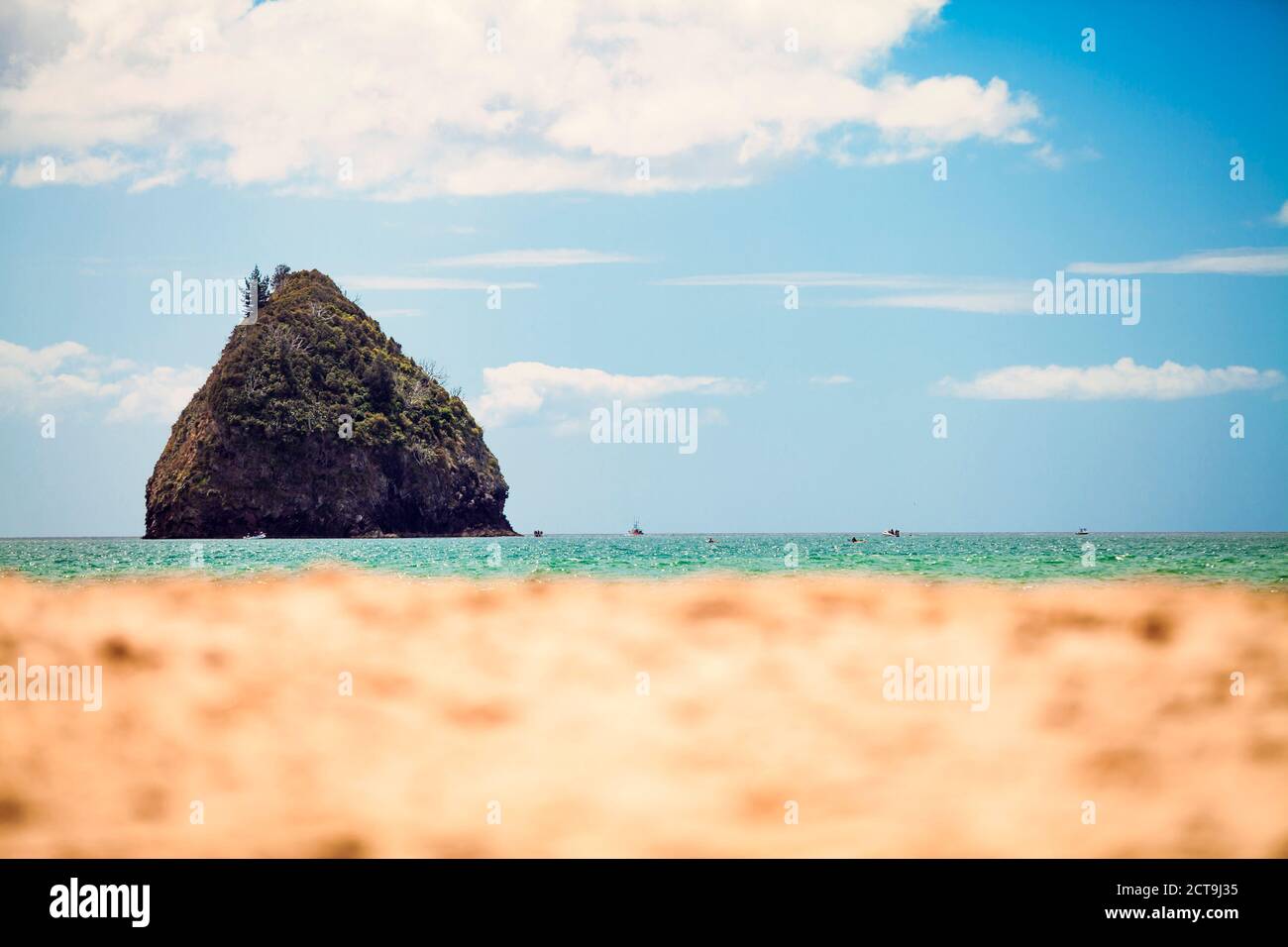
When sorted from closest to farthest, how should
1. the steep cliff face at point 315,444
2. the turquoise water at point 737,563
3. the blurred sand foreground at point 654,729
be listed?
1. the blurred sand foreground at point 654,729
2. the turquoise water at point 737,563
3. the steep cliff face at point 315,444

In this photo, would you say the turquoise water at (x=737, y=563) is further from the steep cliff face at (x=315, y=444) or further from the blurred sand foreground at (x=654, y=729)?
the blurred sand foreground at (x=654, y=729)

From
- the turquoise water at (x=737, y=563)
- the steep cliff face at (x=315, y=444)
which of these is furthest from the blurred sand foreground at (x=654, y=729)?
the steep cliff face at (x=315, y=444)

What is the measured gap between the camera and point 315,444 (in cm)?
10081

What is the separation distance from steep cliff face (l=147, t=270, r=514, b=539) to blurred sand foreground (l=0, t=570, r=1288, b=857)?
95789 millimetres

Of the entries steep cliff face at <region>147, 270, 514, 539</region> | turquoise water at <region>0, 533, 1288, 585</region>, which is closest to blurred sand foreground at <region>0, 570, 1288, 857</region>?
turquoise water at <region>0, 533, 1288, 585</region>

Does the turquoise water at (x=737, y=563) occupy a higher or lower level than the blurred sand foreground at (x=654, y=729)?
lower

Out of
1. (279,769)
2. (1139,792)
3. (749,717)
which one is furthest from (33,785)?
(1139,792)

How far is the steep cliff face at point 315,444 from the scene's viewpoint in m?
98.5

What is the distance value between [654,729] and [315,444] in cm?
9993

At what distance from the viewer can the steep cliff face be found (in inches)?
3878

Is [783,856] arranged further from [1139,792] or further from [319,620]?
[319,620]

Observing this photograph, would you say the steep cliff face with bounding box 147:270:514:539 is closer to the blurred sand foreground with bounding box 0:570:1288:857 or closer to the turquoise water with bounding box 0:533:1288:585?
the turquoise water with bounding box 0:533:1288:585

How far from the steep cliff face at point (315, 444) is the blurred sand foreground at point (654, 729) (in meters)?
95.8

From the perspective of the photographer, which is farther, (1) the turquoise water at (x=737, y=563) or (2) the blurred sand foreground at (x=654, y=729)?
(1) the turquoise water at (x=737, y=563)
